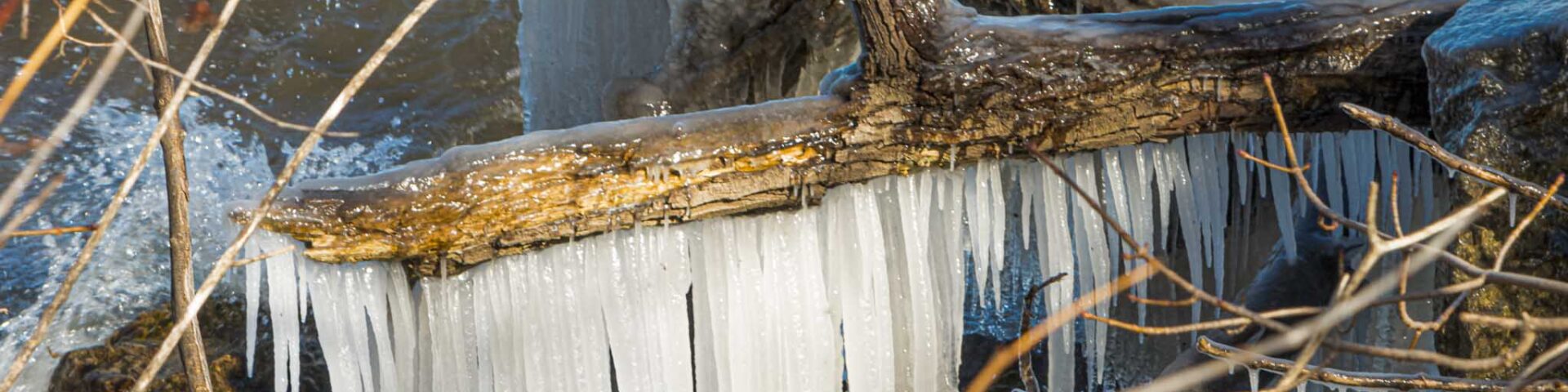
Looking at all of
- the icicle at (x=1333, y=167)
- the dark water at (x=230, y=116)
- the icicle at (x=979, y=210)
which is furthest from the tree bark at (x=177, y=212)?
the dark water at (x=230, y=116)

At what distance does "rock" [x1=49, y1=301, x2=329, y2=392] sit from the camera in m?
5.40

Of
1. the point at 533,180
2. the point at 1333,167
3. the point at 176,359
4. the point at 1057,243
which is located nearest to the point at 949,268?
the point at 1057,243

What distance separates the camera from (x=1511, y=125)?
3131mm

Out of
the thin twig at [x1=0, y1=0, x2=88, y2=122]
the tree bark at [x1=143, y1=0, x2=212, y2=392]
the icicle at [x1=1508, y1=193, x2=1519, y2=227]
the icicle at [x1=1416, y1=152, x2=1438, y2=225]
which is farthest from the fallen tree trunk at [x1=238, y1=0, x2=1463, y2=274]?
the thin twig at [x1=0, y1=0, x2=88, y2=122]

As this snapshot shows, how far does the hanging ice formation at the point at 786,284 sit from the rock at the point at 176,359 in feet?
7.34

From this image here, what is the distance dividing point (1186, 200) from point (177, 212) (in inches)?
106

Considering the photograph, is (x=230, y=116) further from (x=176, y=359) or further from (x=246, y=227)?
(x=246, y=227)

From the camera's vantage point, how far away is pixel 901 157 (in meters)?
3.58

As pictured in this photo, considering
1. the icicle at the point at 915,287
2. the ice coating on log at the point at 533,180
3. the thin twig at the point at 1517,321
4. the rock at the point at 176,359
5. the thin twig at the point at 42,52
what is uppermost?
the thin twig at the point at 42,52

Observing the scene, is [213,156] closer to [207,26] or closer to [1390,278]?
[207,26]

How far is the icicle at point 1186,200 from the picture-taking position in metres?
3.75

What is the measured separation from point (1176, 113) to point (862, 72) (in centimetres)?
89

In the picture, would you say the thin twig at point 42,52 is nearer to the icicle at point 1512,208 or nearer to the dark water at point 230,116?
the icicle at point 1512,208

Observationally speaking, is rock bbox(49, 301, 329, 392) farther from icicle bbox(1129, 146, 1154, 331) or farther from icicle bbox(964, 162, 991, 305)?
icicle bbox(1129, 146, 1154, 331)
